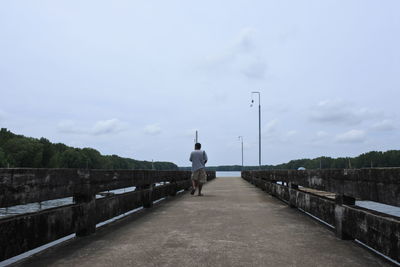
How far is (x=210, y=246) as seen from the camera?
14.2 ft

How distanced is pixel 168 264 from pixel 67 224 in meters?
1.68

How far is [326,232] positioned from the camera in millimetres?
5395

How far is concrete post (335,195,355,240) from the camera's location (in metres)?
4.63

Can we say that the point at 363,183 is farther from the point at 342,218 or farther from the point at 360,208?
the point at 342,218

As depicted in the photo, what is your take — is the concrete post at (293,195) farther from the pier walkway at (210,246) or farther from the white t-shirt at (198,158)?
the white t-shirt at (198,158)

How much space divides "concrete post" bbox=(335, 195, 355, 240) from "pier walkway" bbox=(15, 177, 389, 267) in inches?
4.4

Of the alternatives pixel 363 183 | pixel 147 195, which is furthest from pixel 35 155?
pixel 363 183

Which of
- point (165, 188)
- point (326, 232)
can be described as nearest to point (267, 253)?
point (326, 232)

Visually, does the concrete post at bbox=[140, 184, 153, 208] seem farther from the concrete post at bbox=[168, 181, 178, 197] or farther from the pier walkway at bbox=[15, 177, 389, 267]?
the concrete post at bbox=[168, 181, 178, 197]

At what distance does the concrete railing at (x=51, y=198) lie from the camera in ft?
11.0

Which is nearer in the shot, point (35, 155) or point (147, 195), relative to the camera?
point (147, 195)

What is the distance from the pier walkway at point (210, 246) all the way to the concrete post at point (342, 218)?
111 mm

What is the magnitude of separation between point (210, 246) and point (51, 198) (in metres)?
1.99

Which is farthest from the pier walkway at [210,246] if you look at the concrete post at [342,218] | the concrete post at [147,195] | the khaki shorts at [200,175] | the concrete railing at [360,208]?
the khaki shorts at [200,175]
